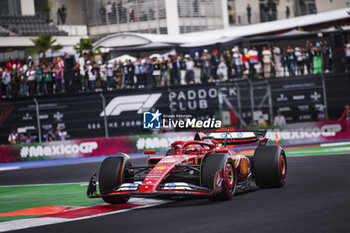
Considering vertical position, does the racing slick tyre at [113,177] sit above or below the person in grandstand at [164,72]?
below

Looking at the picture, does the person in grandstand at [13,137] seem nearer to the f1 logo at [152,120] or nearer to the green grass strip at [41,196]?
the green grass strip at [41,196]

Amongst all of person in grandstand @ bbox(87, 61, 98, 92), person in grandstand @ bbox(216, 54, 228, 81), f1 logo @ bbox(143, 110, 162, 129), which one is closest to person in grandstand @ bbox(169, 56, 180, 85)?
person in grandstand @ bbox(216, 54, 228, 81)

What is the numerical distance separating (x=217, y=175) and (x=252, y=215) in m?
1.71

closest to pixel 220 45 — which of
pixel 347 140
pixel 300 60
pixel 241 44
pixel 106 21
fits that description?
pixel 241 44

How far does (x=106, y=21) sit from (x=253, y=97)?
87.3 ft

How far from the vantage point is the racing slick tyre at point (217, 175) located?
10.7 metres

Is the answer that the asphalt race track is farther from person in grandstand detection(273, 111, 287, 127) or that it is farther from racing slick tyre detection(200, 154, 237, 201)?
person in grandstand detection(273, 111, 287, 127)

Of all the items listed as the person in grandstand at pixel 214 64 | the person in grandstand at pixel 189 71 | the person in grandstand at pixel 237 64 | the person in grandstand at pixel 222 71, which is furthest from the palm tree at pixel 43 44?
the person in grandstand at pixel 237 64

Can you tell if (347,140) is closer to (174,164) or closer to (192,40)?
(192,40)

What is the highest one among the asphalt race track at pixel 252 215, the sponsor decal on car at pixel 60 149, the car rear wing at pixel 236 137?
the car rear wing at pixel 236 137

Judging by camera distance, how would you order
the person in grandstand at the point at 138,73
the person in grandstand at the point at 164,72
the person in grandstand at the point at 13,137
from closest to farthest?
the person in grandstand at the point at 164,72 < the person in grandstand at the point at 138,73 < the person in grandstand at the point at 13,137

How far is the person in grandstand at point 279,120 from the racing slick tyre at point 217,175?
17195 millimetres

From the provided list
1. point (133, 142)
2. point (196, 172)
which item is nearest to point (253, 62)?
point (133, 142)

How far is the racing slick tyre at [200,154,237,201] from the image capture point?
10.7m
